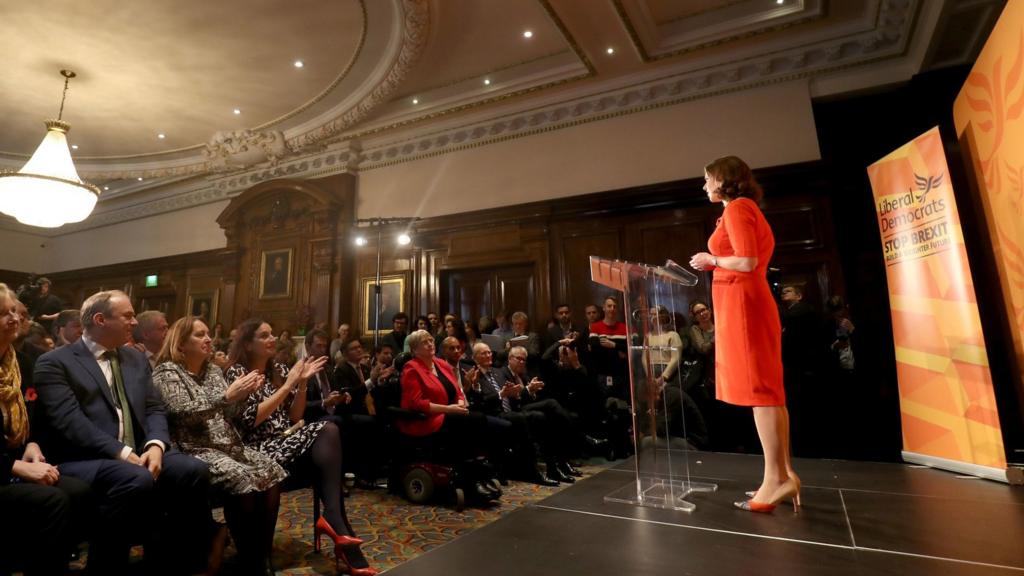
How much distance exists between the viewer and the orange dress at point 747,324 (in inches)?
78.9

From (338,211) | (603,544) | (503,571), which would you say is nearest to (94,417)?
(503,571)

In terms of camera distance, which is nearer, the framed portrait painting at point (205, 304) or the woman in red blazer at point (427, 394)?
the woman in red blazer at point (427, 394)

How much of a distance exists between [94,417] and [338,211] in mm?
6551

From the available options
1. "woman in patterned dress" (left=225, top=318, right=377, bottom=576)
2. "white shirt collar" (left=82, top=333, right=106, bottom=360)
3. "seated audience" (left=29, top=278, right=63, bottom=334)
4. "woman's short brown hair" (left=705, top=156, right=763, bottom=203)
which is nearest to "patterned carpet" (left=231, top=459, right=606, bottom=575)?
"woman in patterned dress" (left=225, top=318, right=377, bottom=576)

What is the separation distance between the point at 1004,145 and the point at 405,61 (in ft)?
18.5

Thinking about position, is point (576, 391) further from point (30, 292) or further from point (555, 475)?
point (30, 292)

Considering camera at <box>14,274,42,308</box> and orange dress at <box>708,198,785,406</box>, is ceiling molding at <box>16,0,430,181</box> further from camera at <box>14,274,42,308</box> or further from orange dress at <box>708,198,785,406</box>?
orange dress at <box>708,198,785,406</box>

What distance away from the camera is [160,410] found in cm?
221

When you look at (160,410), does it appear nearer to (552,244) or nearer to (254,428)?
(254,428)

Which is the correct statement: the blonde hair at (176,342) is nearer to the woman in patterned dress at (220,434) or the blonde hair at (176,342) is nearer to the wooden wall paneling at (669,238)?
the woman in patterned dress at (220,434)

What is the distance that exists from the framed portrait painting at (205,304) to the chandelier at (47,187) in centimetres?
309

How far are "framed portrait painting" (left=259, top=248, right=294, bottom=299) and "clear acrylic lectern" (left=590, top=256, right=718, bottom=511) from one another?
725cm

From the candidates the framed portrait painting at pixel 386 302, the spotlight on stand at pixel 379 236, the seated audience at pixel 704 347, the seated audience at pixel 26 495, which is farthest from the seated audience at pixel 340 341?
the seated audience at pixel 26 495

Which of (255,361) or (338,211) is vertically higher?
(338,211)
